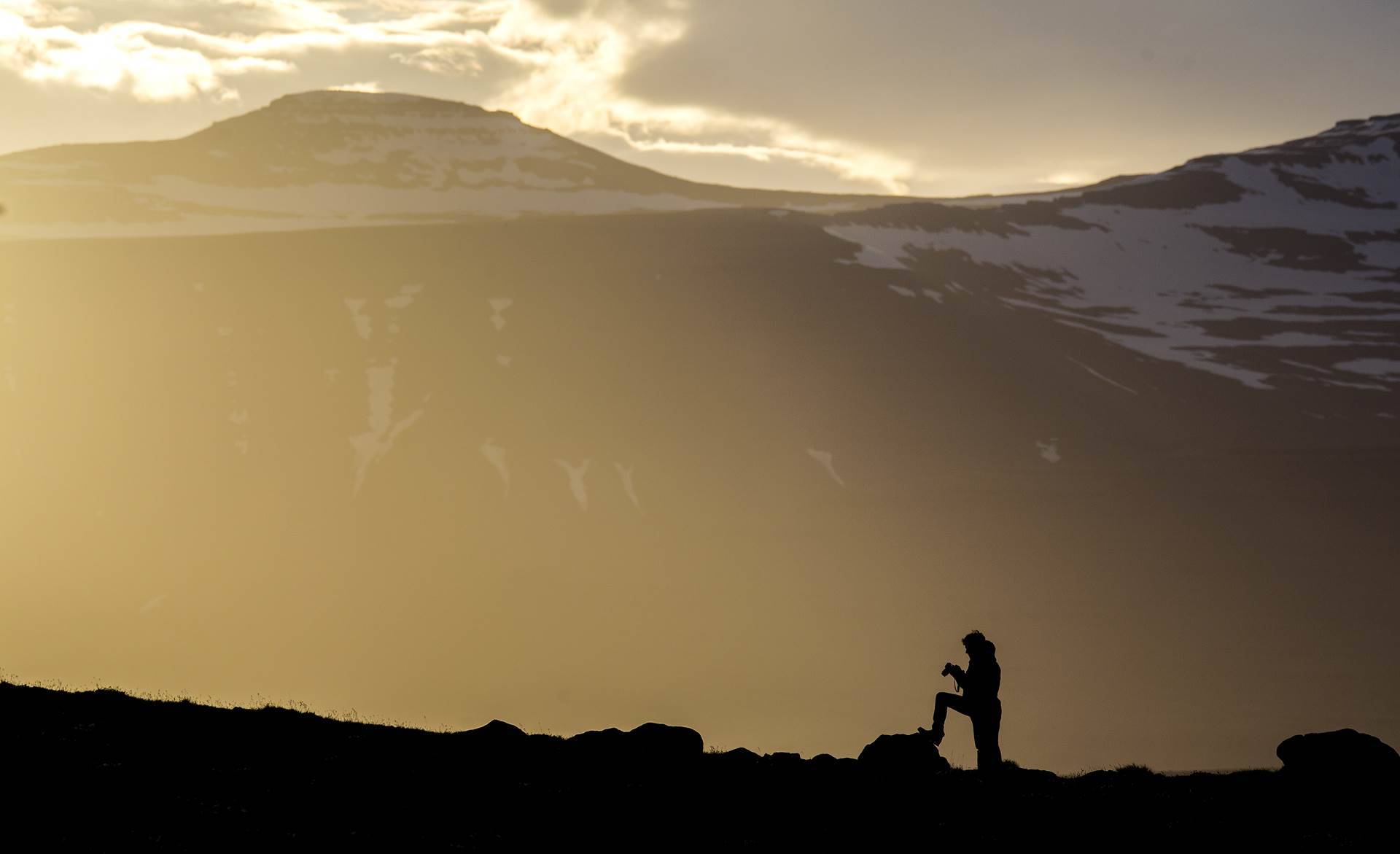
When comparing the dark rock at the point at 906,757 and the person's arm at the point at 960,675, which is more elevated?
the person's arm at the point at 960,675

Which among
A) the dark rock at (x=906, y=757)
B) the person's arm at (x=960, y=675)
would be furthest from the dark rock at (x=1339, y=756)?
the dark rock at (x=906, y=757)

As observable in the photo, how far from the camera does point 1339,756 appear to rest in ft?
67.6

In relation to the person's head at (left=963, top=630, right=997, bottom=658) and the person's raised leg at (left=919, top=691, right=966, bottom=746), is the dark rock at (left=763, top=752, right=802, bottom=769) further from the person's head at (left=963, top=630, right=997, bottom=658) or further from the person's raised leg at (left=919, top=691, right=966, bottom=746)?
the person's head at (left=963, top=630, right=997, bottom=658)

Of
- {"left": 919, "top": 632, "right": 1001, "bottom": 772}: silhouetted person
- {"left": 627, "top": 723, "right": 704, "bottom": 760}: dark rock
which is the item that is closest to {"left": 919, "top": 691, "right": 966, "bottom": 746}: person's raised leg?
{"left": 919, "top": 632, "right": 1001, "bottom": 772}: silhouetted person

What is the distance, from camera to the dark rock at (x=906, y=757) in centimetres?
2111

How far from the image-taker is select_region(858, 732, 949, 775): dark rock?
831 inches

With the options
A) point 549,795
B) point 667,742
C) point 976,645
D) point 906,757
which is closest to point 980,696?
point 976,645

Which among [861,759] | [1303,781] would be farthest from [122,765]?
[1303,781]

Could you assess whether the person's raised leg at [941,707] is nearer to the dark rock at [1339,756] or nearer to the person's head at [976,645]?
the person's head at [976,645]

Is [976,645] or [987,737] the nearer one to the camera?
[976,645]

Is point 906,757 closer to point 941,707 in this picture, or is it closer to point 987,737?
point 941,707

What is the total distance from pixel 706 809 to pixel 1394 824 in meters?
9.05

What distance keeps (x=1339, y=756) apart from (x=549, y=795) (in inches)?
447

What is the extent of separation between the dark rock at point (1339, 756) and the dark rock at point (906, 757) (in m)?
4.93
